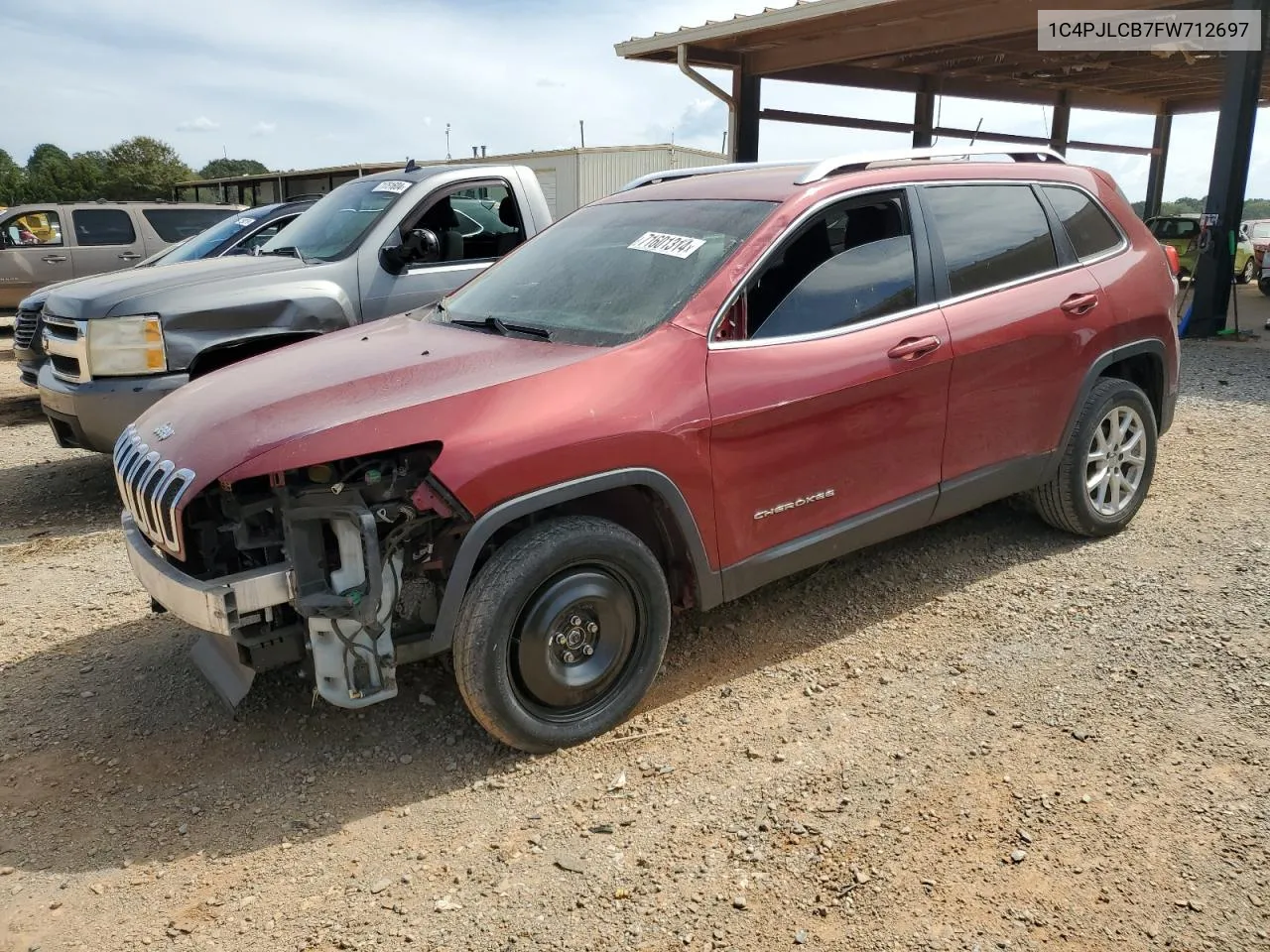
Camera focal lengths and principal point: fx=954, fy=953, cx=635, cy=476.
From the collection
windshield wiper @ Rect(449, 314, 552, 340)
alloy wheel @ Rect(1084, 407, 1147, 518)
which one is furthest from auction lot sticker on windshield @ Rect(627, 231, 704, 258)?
alloy wheel @ Rect(1084, 407, 1147, 518)

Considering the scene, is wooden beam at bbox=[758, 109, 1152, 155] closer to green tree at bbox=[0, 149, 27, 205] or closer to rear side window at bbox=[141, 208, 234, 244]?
rear side window at bbox=[141, 208, 234, 244]

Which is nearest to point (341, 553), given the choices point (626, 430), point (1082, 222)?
point (626, 430)

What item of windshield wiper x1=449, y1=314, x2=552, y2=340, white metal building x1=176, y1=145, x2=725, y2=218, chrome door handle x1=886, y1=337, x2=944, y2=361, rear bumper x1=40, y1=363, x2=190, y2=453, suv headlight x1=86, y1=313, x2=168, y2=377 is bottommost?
rear bumper x1=40, y1=363, x2=190, y2=453

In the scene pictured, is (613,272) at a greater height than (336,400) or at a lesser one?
greater

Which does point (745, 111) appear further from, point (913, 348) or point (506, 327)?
point (506, 327)

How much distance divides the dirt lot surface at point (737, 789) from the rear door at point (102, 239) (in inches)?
447

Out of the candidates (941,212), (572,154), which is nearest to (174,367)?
(941,212)

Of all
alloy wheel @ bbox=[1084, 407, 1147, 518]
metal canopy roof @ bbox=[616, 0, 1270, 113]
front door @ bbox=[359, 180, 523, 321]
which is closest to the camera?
alloy wheel @ bbox=[1084, 407, 1147, 518]

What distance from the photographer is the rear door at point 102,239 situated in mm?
→ 13945

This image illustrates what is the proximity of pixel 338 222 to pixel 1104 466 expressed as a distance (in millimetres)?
4892

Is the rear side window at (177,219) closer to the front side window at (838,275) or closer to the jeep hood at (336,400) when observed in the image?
the jeep hood at (336,400)

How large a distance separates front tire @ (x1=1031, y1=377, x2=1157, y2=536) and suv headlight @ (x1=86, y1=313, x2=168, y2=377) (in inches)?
185

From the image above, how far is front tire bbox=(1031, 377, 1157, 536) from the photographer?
177 inches

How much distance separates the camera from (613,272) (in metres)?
3.66
